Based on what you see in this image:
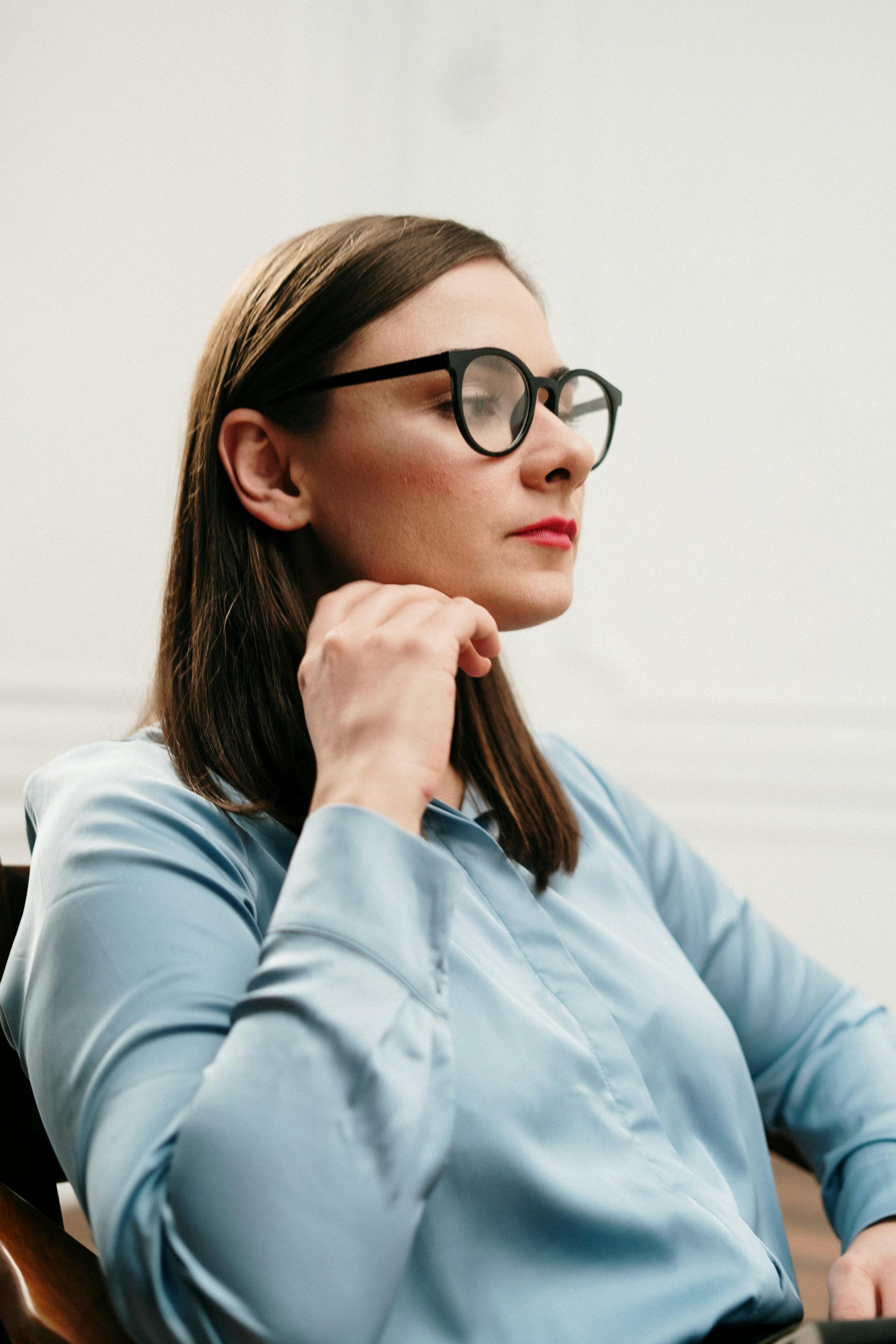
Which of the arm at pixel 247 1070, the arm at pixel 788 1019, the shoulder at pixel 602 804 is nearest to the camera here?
the arm at pixel 247 1070

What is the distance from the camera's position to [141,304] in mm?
2262

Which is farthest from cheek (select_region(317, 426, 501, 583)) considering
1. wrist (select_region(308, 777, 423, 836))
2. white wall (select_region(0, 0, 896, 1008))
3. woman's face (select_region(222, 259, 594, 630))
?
white wall (select_region(0, 0, 896, 1008))

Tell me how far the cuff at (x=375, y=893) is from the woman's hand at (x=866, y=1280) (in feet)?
1.56

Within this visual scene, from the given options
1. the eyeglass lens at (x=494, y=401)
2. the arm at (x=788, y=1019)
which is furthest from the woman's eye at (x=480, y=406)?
the arm at (x=788, y=1019)

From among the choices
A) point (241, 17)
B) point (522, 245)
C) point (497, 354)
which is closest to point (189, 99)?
point (241, 17)

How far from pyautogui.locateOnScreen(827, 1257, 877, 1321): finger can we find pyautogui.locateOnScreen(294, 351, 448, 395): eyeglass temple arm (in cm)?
79

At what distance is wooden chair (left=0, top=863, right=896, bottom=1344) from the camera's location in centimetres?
55

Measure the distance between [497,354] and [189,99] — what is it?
1.87 meters

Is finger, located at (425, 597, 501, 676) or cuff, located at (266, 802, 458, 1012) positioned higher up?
finger, located at (425, 597, 501, 676)

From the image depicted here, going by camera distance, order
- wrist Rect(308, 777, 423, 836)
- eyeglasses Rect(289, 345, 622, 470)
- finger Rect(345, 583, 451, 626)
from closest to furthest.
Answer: wrist Rect(308, 777, 423, 836) → finger Rect(345, 583, 451, 626) → eyeglasses Rect(289, 345, 622, 470)

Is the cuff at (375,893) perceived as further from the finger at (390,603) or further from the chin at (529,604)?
the chin at (529,604)

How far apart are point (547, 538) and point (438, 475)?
0.37 ft

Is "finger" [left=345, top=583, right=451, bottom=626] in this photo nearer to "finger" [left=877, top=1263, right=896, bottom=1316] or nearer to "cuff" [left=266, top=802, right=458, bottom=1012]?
"cuff" [left=266, top=802, right=458, bottom=1012]

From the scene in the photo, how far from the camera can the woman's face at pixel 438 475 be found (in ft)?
2.86
